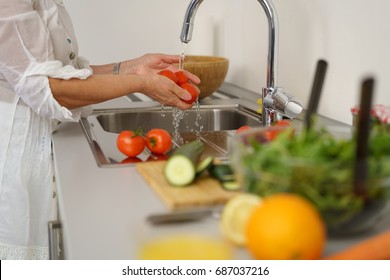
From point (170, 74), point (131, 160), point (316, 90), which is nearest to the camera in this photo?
point (316, 90)

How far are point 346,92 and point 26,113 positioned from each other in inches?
32.2

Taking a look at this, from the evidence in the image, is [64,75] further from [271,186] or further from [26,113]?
[271,186]

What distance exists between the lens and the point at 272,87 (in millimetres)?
1672

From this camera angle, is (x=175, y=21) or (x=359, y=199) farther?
(x=175, y=21)

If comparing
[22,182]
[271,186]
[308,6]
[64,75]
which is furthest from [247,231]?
[308,6]

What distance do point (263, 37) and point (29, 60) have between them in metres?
0.97

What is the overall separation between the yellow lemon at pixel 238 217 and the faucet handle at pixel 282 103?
0.72 m

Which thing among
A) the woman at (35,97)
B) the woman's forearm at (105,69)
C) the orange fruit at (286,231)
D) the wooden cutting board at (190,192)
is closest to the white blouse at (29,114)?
the woman at (35,97)

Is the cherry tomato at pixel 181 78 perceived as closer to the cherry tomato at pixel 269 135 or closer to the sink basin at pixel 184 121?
the sink basin at pixel 184 121

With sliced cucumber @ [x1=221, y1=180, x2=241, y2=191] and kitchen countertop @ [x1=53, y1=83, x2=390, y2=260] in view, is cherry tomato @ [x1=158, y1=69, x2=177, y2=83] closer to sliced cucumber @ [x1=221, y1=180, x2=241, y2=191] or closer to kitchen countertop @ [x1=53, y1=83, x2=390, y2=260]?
kitchen countertop @ [x1=53, y1=83, x2=390, y2=260]

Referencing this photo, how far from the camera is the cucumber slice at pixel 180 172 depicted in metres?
1.08

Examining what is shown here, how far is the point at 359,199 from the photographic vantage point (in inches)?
31.0

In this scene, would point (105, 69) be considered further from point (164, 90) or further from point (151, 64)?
point (164, 90)

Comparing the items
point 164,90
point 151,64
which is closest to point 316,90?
point 164,90
